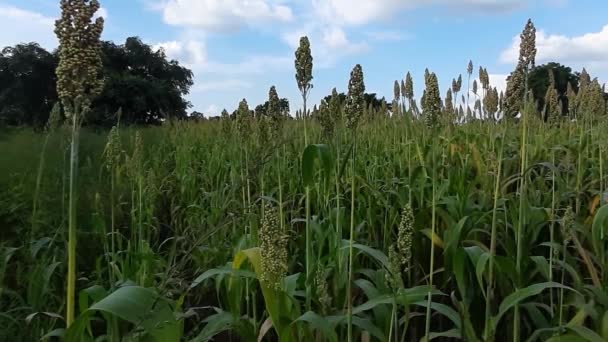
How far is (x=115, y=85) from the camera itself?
2942cm

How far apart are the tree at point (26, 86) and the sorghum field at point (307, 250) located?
Answer: 21491mm

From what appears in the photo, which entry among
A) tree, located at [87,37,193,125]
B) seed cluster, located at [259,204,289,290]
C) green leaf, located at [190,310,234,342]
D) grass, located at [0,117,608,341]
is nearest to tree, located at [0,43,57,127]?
tree, located at [87,37,193,125]

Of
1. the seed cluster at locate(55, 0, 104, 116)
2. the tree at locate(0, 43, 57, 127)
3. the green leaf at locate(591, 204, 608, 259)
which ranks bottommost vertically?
the green leaf at locate(591, 204, 608, 259)

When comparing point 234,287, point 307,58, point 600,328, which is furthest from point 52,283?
point 600,328

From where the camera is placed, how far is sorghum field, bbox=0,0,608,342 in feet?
5.12

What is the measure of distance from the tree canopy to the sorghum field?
1104cm

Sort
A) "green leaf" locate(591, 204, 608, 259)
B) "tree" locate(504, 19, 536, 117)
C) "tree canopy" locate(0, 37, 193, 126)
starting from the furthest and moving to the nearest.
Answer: "tree canopy" locate(0, 37, 193, 126)
"green leaf" locate(591, 204, 608, 259)
"tree" locate(504, 19, 536, 117)

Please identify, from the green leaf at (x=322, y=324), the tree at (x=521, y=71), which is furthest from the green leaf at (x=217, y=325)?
the tree at (x=521, y=71)

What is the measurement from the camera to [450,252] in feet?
8.58

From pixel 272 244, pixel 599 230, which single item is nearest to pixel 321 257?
pixel 272 244

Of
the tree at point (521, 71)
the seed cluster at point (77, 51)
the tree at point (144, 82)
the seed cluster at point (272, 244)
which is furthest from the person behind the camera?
the tree at point (144, 82)

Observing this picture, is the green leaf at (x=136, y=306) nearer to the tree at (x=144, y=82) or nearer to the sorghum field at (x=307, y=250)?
the sorghum field at (x=307, y=250)

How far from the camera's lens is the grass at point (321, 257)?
6.19 feet

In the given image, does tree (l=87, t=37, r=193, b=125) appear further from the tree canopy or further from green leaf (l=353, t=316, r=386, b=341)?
green leaf (l=353, t=316, r=386, b=341)
